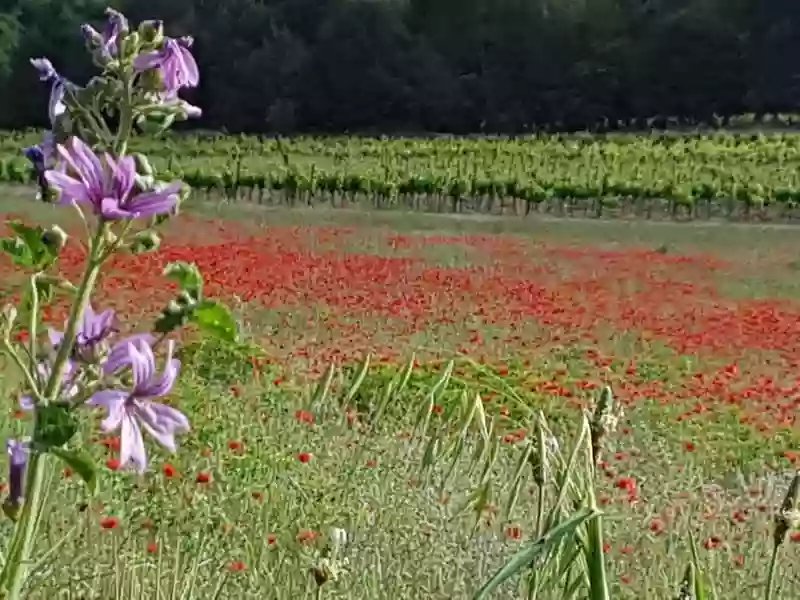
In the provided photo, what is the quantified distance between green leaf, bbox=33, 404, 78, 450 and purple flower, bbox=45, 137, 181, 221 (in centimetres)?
16

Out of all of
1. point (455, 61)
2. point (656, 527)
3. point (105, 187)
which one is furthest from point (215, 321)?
point (455, 61)

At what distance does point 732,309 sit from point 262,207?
17897 mm

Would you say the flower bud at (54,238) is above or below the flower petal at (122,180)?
below

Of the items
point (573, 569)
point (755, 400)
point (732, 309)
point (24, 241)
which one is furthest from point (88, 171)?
point (732, 309)

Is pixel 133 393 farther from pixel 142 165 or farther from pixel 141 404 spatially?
pixel 142 165

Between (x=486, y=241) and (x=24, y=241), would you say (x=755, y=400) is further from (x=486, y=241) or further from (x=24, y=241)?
(x=486, y=241)

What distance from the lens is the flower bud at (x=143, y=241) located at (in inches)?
45.2

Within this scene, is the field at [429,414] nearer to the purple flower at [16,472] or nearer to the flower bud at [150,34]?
the flower bud at [150,34]

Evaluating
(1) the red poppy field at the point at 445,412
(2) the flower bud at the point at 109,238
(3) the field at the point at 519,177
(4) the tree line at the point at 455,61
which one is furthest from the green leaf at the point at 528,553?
(4) the tree line at the point at 455,61

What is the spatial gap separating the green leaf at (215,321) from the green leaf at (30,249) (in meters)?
0.14

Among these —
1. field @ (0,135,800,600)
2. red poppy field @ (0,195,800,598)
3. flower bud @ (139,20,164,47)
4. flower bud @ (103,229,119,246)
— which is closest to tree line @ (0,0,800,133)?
field @ (0,135,800,600)

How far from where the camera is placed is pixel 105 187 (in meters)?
1.11

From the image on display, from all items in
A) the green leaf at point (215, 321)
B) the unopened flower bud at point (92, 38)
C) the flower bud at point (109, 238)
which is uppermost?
the unopened flower bud at point (92, 38)

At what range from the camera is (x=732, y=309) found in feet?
34.8
